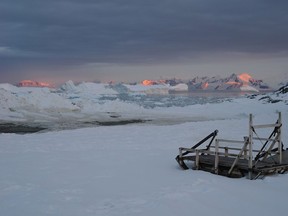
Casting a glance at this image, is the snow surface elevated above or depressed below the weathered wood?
below

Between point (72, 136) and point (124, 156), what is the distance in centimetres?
813

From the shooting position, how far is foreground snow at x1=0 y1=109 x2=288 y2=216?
29.2ft

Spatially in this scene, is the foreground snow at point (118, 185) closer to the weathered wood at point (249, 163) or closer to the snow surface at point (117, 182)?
the snow surface at point (117, 182)

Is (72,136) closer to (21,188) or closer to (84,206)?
(21,188)

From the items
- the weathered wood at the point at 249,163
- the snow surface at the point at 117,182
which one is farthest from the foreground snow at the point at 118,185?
the weathered wood at the point at 249,163

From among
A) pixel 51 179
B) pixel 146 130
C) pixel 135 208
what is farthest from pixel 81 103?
pixel 135 208

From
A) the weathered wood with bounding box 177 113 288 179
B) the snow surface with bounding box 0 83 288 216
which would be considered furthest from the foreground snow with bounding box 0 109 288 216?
the weathered wood with bounding box 177 113 288 179

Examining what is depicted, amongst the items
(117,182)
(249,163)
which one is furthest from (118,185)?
(249,163)

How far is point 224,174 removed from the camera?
12844 mm

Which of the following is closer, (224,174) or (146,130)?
(224,174)

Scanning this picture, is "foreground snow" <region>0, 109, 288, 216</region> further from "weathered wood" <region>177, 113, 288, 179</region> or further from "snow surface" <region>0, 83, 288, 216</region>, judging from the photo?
"weathered wood" <region>177, 113, 288, 179</region>

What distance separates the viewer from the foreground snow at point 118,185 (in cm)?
891

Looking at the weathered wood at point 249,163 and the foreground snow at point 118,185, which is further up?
the weathered wood at point 249,163

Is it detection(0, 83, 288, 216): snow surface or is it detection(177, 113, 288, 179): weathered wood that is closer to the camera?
detection(0, 83, 288, 216): snow surface
